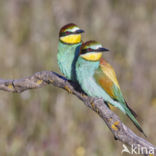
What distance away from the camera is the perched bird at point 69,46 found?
3486mm

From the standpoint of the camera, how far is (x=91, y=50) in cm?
308

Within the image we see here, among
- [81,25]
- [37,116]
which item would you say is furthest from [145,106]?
[81,25]

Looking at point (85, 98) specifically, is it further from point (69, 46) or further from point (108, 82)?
point (69, 46)

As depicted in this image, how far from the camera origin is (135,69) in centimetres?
508

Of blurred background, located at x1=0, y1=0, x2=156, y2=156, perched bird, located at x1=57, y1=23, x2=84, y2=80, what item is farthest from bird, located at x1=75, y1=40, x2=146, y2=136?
blurred background, located at x1=0, y1=0, x2=156, y2=156

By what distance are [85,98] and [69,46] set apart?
1.90 feet

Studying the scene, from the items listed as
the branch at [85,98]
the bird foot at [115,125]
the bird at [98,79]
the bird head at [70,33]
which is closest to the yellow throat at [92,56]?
the bird at [98,79]

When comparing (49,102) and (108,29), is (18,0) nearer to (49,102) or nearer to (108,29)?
(108,29)

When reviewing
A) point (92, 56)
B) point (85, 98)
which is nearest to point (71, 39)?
point (92, 56)

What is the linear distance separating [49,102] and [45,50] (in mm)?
852

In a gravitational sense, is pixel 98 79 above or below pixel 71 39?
below

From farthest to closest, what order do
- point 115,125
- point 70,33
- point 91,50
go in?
point 70,33 < point 91,50 < point 115,125

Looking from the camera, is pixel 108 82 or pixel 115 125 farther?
pixel 108 82

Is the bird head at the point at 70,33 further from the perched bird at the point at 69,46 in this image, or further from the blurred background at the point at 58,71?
the blurred background at the point at 58,71
